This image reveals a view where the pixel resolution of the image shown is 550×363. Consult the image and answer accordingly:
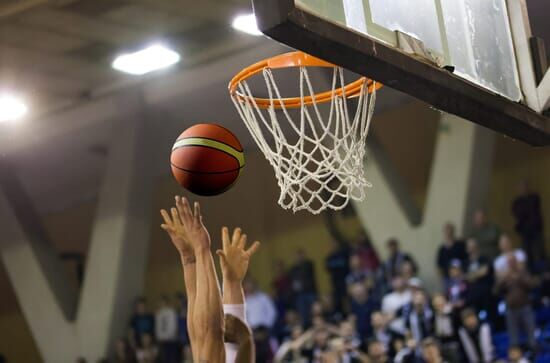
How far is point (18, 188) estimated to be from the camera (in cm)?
1644

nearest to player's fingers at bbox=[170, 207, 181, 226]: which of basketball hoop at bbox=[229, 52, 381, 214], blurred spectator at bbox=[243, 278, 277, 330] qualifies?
basketball hoop at bbox=[229, 52, 381, 214]

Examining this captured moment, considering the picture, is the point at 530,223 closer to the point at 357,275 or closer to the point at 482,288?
the point at 482,288

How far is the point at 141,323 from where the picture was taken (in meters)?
15.2

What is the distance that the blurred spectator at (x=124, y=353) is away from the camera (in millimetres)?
14736

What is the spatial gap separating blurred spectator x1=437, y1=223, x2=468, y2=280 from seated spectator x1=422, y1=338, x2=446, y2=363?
2389 millimetres

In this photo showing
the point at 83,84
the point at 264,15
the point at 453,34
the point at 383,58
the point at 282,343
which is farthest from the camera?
the point at 83,84

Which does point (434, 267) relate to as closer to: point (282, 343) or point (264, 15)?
point (282, 343)

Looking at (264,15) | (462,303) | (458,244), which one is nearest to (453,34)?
(264,15)

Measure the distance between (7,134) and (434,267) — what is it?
21.8 feet

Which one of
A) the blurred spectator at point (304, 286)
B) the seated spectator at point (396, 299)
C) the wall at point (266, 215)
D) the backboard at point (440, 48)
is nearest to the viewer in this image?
the backboard at point (440, 48)

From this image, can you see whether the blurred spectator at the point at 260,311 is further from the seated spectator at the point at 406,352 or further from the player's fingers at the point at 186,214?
the player's fingers at the point at 186,214

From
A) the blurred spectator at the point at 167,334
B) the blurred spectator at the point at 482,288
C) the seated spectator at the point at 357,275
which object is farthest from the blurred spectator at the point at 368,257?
the blurred spectator at the point at 167,334

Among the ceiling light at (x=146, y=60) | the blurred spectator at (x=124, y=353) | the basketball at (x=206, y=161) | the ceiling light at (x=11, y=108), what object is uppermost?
the ceiling light at (x=146, y=60)

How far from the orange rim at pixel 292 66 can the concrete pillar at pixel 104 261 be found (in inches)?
379
